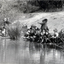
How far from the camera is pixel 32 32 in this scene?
33469mm

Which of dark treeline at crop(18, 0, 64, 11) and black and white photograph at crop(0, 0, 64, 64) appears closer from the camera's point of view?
black and white photograph at crop(0, 0, 64, 64)

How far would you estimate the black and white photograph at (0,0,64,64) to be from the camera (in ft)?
64.5

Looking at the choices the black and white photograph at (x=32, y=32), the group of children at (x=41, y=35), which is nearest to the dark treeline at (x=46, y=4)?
the black and white photograph at (x=32, y=32)

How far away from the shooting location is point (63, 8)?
49906mm

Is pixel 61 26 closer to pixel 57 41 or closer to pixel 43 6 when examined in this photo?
pixel 57 41

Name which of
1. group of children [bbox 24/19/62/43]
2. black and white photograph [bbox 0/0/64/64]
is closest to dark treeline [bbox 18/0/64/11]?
black and white photograph [bbox 0/0/64/64]

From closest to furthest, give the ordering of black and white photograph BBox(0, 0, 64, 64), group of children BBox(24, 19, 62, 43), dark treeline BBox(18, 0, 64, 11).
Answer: black and white photograph BBox(0, 0, 64, 64)
group of children BBox(24, 19, 62, 43)
dark treeline BBox(18, 0, 64, 11)

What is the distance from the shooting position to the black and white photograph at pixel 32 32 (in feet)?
64.5

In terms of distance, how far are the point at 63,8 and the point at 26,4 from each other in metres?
7.72

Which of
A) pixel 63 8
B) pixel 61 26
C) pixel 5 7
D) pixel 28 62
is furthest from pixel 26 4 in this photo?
pixel 28 62

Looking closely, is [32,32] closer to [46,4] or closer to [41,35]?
[41,35]

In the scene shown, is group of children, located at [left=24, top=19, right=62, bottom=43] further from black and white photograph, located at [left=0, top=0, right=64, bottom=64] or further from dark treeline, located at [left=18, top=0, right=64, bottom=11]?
dark treeline, located at [left=18, top=0, right=64, bottom=11]

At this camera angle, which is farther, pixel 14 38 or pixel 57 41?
pixel 14 38

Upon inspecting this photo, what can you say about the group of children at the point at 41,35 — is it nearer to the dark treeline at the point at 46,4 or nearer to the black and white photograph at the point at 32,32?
the black and white photograph at the point at 32,32
